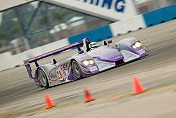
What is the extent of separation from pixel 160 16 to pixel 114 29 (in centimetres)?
321

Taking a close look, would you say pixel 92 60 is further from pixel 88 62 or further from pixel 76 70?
pixel 76 70

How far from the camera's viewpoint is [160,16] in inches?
983

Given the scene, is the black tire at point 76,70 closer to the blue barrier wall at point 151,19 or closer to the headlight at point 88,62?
the headlight at point 88,62

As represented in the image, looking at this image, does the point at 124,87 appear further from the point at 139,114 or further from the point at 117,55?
the point at 117,55

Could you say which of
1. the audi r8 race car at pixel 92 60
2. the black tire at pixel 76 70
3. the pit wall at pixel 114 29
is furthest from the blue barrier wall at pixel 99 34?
the black tire at pixel 76 70

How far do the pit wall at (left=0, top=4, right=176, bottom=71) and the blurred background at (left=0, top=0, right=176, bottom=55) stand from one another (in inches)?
124

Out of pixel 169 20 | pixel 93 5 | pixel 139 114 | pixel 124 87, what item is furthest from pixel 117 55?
pixel 93 5

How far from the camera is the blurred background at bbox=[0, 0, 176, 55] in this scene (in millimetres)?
32219

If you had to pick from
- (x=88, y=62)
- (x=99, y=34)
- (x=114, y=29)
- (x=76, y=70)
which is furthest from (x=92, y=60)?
(x=114, y=29)

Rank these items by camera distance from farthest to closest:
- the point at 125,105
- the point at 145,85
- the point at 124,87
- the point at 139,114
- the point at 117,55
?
the point at 117,55, the point at 124,87, the point at 145,85, the point at 125,105, the point at 139,114

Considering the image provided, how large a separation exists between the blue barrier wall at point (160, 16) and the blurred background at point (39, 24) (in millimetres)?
7827

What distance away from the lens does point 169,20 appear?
24859 mm

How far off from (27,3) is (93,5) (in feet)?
18.5

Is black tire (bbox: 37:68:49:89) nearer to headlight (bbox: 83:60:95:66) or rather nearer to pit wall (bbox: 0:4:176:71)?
headlight (bbox: 83:60:95:66)
